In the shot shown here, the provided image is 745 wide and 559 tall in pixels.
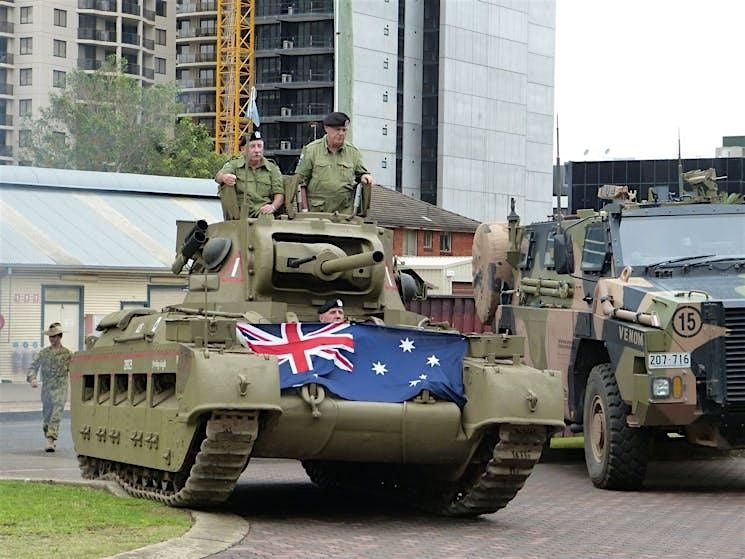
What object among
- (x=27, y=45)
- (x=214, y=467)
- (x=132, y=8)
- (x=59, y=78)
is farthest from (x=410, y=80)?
(x=214, y=467)

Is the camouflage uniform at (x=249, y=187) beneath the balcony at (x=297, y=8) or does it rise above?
beneath

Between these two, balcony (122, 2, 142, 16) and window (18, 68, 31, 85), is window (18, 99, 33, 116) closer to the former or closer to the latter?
window (18, 68, 31, 85)

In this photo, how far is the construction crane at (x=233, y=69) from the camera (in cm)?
8575

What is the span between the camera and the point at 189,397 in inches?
493

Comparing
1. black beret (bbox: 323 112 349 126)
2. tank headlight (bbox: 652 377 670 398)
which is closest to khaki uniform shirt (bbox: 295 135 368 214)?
black beret (bbox: 323 112 349 126)

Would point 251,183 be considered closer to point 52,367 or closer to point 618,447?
point 618,447

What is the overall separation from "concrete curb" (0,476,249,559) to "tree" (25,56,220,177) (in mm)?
43918

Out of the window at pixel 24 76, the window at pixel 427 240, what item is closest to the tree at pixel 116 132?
the window at pixel 427 240

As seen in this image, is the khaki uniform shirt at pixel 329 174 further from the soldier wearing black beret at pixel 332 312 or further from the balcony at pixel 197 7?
the balcony at pixel 197 7

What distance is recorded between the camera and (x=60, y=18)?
59688 millimetres

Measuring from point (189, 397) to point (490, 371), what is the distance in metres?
2.43

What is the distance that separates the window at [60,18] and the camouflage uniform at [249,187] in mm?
39435

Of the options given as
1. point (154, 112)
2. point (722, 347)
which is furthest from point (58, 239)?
point (154, 112)

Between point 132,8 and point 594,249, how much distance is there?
70.0 metres
